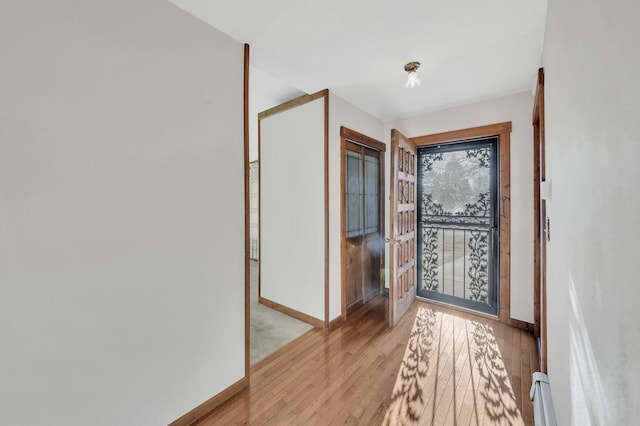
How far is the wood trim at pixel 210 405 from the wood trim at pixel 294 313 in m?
1.01

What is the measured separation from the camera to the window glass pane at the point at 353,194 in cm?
305

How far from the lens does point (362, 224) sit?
329cm

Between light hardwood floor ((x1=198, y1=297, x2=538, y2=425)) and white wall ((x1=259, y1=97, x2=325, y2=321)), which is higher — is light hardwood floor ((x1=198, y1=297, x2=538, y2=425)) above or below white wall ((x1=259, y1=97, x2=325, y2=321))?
below

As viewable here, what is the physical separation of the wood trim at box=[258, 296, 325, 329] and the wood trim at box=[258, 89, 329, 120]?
2292 millimetres

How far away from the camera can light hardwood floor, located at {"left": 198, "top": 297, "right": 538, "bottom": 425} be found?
5.41 ft

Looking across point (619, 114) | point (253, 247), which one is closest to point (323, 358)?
point (619, 114)

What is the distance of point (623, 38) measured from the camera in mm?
522

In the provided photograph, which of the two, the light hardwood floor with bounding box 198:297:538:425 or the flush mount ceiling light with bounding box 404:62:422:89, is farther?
the flush mount ceiling light with bounding box 404:62:422:89

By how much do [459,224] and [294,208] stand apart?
197cm

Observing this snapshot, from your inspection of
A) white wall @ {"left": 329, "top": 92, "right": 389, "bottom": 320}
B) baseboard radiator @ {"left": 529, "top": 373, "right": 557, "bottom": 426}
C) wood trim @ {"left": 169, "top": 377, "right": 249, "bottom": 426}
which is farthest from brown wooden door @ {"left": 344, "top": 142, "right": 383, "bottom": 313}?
baseboard radiator @ {"left": 529, "top": 373, "right": 557, "bottom": 426}

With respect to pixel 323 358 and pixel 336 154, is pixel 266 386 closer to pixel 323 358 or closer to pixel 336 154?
pixel 323 358

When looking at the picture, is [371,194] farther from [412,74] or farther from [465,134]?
[412,74]

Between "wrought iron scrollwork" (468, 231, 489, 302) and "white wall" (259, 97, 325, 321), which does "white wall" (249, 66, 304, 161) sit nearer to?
"white wall" (259, 97, 325, 321)

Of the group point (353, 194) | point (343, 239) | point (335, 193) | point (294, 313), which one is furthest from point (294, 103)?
point (294, 313)
